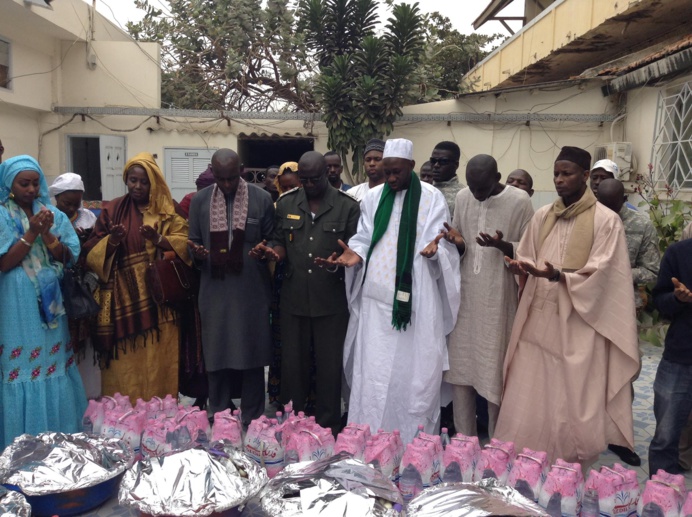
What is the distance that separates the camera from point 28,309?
10.9 ft

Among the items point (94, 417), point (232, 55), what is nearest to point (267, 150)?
point (232, 55)

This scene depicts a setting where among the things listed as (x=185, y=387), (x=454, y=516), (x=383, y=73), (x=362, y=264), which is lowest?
(x=185, y=387)

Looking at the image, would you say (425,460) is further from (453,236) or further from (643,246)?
(643,246)

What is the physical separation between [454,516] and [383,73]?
8536 mm

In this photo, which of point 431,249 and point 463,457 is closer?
point 463,457

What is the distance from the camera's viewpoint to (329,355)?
387 centimetres

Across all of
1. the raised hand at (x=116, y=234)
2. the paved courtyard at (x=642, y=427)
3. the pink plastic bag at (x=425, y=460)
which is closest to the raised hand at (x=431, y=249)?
the pink plastic bag at (x=425, y=460)

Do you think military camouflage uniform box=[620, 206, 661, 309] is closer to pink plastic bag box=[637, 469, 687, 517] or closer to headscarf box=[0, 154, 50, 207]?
pink plastic bag box=[637, 469, 687, 517]

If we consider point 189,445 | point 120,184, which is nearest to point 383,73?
point 120,184

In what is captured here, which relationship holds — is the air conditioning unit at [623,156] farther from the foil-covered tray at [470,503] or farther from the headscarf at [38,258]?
the headscarf at [38,258]

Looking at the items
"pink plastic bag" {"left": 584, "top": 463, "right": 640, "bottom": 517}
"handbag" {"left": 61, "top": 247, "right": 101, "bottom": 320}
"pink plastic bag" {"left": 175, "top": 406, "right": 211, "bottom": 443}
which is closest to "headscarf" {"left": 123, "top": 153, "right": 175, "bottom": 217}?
"handbag" {"left": 61, "top": 247, "right": 101, "bottom": 320}

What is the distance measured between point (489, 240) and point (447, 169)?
39.0 inches

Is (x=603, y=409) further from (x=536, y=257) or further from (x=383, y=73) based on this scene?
(x=383, y=73)

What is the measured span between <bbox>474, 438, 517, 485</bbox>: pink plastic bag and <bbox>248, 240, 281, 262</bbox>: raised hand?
70.2 inches
